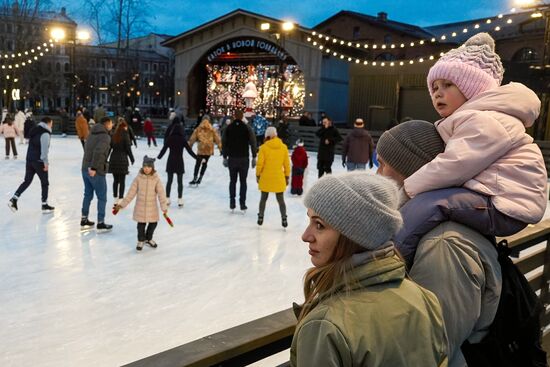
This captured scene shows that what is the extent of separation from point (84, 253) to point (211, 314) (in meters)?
2.45

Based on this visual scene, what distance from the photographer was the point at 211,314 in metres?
4.37

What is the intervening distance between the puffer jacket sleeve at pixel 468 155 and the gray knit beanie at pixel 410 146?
0.44 ft

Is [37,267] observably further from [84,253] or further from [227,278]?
[227,278]

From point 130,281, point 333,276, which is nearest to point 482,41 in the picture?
point 333,276

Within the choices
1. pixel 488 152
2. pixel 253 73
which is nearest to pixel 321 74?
pixel 253 73

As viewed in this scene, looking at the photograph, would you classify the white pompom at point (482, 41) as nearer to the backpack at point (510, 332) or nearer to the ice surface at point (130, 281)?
the backpack at point (510, 332)

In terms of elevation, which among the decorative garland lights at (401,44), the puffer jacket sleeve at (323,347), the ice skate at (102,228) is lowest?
the ice skate at (102,228)

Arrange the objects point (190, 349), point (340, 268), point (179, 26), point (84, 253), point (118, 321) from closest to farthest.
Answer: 1. point (340, 268)
2. point (190, 349)
3. point (118, 321)
4. point (84, 253)
5. point (179, 26)

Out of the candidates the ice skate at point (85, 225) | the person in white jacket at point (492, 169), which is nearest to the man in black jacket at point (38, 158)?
the ice skate at point (85, 225)

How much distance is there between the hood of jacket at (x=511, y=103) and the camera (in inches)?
60.2

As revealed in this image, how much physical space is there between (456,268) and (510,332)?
36 cm

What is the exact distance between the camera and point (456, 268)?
1342 mm

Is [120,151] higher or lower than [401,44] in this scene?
lower

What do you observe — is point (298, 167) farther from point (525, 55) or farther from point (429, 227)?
point (525, 55)
